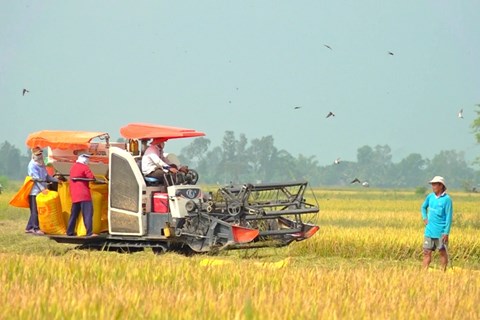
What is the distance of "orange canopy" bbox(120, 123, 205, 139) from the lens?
16.8 m

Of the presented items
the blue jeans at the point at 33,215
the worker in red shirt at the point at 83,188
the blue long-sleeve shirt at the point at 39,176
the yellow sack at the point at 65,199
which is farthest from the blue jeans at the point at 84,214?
the blue jeans at the point at 33,215

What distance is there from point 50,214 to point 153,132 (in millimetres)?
2130

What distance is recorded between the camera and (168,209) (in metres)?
16.6

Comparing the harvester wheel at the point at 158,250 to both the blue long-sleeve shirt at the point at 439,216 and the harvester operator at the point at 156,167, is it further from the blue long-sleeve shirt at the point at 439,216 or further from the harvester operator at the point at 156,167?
the blue long-sleeve shirt at the point at 439,216

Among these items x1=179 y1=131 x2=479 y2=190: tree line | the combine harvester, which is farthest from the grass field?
x1=179 y1=131 x2=479 y2=190: tree line

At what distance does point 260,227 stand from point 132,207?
2132 millimetres

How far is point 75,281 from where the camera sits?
10.9m

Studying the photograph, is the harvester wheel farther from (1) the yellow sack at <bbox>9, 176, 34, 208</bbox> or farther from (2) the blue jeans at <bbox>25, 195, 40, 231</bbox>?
(1) the yellow sack at <bbox>9, 176, 34, 208</bbox>

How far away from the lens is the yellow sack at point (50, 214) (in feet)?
56.5

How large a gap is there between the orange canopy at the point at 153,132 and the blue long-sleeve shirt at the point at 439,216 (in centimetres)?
398

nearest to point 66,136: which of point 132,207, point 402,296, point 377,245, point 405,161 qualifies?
point 132,207

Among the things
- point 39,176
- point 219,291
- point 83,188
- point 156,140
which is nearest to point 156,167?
point 156,140

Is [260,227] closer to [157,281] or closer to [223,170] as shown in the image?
[157,281]

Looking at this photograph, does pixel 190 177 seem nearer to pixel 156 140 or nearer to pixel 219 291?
pixel 156 140
